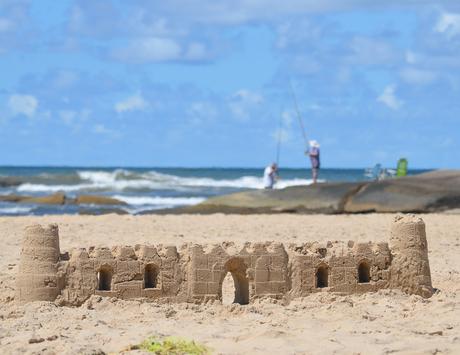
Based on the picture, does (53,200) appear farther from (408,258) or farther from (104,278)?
(104,278)

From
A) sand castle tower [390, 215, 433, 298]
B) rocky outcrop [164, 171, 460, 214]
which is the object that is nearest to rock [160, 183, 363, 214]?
rocky outcrop [164, 171, 460, 214]

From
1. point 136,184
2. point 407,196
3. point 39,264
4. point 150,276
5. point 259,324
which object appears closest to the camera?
point 259,324

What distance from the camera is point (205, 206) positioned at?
28.0m

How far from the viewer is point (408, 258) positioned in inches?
500

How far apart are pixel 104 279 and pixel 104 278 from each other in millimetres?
13

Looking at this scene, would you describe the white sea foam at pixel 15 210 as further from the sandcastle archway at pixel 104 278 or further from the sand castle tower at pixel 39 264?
the sand castle tower at pixel 39 264

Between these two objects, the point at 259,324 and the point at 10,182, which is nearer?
the point at 259,324

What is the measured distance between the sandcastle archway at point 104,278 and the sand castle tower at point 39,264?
0.46 meters

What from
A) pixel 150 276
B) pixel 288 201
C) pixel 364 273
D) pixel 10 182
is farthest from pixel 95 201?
pixel 150 276

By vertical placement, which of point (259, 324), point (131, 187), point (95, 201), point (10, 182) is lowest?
point (259, 324)

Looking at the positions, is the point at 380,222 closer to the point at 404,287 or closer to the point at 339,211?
the point at 339,211

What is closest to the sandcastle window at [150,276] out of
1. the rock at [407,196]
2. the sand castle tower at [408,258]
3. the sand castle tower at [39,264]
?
the sand castle tower at [39,264]

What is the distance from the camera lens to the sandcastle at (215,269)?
1148 cm

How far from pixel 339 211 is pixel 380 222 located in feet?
9.51
